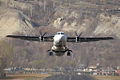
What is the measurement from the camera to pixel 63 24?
154625 millimetres

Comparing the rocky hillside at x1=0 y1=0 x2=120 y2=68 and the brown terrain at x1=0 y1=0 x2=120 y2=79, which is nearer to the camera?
the brown terrain at x1=0 y1=0 x2=120 y2=79

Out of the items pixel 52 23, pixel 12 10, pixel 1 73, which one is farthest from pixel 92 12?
pixel 1 73

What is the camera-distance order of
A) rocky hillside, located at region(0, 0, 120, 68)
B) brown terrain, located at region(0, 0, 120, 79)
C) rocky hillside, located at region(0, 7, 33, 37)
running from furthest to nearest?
1. rocky hillside, located at region(0, 7, 33, 37)
2. rocky hillside, located at region(0, 0, 120, 68)
3. brown terrain, located at region(0, 0, 120, 79)

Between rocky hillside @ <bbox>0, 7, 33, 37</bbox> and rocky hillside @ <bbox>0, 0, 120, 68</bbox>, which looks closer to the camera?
rocky hillside @ <bbox>0, 0, 120, 68</bbox>

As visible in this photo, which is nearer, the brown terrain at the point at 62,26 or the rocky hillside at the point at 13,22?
the brown terrain at the point at 62,26

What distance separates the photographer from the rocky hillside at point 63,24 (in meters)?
88.6

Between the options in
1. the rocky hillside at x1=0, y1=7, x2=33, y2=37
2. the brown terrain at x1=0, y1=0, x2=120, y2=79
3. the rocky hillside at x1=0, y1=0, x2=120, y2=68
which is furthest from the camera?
the rocky hillside at x1=0, y1=7, x2=33, y2=37

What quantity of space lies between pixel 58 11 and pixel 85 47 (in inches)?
2766

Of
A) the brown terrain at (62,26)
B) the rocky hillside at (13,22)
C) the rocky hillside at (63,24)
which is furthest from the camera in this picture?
the rocky hillside at (13,22)

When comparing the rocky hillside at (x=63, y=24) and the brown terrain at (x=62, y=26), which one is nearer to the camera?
the brown terrain at (x=62, y=26)

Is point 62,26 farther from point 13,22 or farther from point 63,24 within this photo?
point 13,22

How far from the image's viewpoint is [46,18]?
164m

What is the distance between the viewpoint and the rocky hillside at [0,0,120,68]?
291 feet

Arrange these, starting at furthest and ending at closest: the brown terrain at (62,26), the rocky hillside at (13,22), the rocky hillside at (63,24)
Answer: the rocky hillside at (13,22) → the rocky hillside at (63,24) → the brown terrain at (62,26)
